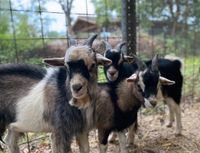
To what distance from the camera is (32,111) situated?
2.70 meters

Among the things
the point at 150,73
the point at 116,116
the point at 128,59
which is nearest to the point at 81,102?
the point at 116,116

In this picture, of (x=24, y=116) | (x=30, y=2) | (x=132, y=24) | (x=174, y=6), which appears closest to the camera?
(x=24, y=116)

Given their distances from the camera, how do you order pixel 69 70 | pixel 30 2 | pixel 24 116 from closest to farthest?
pixel 69 70 < pixel 24 116 < pixel 30 2

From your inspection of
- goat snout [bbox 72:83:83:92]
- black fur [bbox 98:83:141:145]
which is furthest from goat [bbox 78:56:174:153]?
goat snout [bbox 72:83:83:92]

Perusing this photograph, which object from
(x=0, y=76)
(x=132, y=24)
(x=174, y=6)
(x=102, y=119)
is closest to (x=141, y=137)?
(x=102, y=119)

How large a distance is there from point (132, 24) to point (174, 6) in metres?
5.34

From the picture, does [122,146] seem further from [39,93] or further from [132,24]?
[132,24]

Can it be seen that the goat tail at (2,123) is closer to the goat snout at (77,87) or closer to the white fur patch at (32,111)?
the white fur patch at (32,111)

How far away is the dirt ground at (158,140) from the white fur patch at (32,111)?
92 cm

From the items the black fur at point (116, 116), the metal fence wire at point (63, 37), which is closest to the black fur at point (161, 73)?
the black fur at point (116, 116)

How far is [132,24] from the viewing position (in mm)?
3973

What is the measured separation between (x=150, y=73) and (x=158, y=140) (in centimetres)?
119

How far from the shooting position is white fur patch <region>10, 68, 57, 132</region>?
2.70 meters

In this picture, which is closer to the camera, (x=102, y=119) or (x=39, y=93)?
(x=39, y=93)
